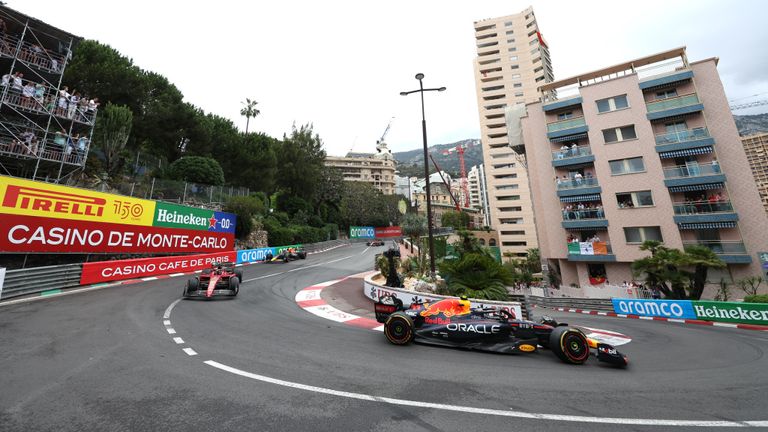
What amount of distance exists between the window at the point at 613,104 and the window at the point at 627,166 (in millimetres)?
4439

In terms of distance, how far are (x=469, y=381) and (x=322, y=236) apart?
41445mm

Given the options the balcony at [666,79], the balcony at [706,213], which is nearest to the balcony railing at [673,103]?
the balcony at [666,79]

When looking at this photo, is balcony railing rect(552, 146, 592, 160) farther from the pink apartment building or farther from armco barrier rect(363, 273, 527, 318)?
armco barrier rect(363, 273, 527, 318)

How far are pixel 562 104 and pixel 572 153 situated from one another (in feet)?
15.0

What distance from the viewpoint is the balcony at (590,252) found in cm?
2178

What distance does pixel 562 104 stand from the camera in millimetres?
25016

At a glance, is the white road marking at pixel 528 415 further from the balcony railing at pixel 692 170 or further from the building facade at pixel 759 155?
the building facade at pixel 759 155

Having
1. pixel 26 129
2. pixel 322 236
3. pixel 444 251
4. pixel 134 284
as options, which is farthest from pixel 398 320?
pixel 322 236

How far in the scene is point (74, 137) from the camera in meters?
20.0

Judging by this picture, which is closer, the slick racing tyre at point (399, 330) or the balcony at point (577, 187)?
the slick racing tyre at point (399, 330)

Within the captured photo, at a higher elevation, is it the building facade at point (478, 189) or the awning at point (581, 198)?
the building facade at point (478, 189)

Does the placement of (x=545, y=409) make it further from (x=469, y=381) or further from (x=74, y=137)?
(x=74, y=137)

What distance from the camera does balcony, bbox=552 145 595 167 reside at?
23473 mm

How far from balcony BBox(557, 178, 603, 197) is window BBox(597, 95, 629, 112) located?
237 inches
